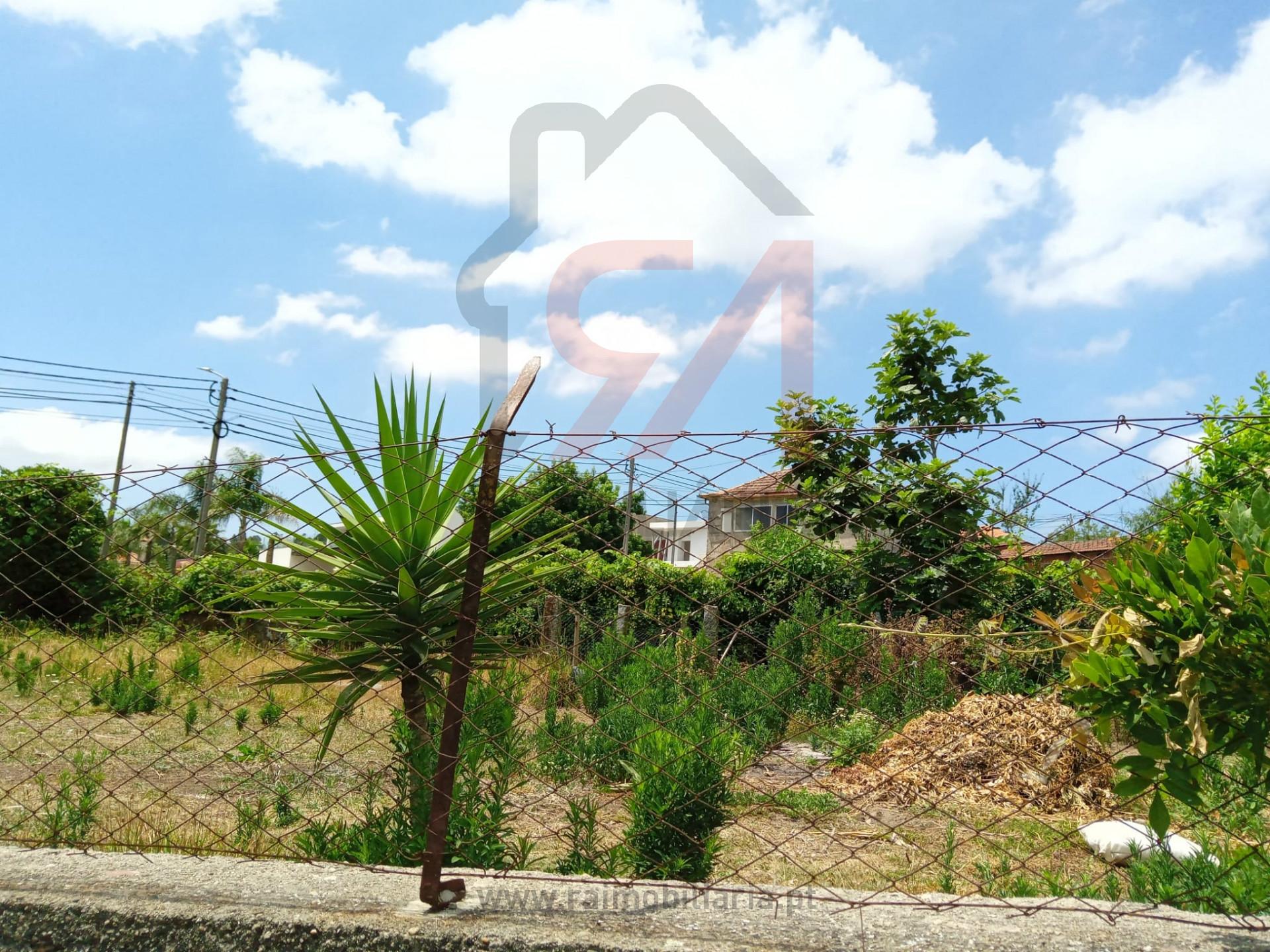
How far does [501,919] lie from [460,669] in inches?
24.5

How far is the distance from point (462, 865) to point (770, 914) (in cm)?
106

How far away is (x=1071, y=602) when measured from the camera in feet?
8.24

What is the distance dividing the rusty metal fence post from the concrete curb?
0.07 metres

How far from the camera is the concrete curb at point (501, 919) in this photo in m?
2.04

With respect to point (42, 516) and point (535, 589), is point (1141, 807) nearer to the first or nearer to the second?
point (535, 589)

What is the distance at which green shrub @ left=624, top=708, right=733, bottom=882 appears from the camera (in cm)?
299

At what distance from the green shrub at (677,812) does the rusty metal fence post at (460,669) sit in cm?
90

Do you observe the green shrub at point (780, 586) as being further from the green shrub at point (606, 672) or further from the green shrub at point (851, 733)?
the green shrub at point (606, 672)

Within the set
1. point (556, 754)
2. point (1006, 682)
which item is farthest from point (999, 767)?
point (556, 754)

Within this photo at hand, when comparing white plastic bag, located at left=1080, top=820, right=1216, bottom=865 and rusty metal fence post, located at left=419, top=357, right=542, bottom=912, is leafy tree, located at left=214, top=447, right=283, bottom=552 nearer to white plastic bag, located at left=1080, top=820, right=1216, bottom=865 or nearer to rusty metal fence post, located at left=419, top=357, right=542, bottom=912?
rusty metal fence post, located at left=419, top=357, right=542, bottom=912

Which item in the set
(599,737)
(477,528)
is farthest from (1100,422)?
(599,737)

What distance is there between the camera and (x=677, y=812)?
3.08m

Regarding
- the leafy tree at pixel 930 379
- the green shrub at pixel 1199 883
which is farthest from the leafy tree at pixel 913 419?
the green shrub at pixel 1199 883

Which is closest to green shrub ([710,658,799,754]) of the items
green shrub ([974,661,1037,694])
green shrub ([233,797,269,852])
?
green shrub ([974,661,1037,694])
